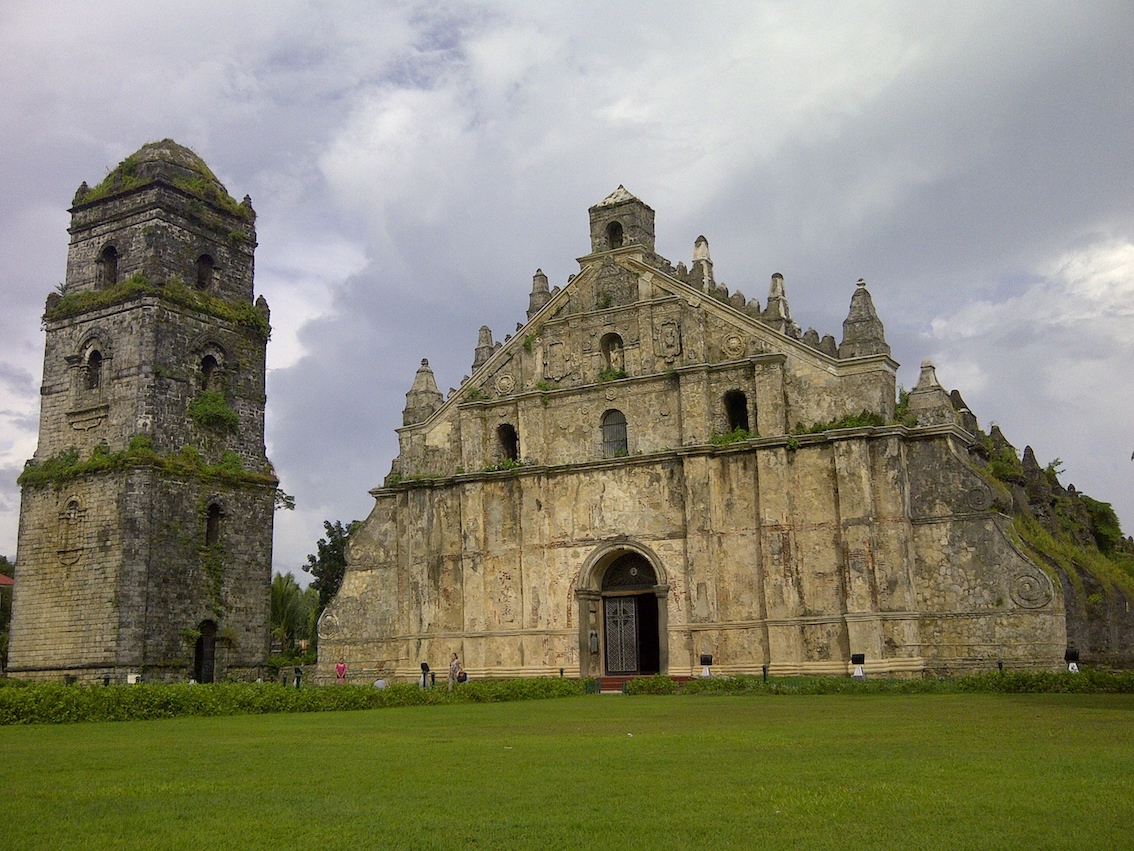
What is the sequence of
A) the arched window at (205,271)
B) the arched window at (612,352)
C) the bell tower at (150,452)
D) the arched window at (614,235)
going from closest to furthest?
the arched window at (612,352), the arched window at (614,235), the bell tower at (150,452), the arched window at (205,271)

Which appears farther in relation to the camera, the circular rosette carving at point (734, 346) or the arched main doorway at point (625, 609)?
the arched main doorway at point (625, 609)

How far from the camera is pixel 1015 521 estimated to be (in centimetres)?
2997

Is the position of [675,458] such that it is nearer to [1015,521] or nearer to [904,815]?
[1015,521]

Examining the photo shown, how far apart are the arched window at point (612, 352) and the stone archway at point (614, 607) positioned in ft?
17.4

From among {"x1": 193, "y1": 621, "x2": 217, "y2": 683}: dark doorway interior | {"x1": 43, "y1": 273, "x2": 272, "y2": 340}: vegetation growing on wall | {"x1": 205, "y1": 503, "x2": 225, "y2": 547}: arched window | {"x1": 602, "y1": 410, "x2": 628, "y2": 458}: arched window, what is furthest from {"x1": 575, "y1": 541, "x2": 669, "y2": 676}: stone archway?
{"x1": 43, "y1": 273, "x2": 272, "y2": 340}: vegetation growing on wall

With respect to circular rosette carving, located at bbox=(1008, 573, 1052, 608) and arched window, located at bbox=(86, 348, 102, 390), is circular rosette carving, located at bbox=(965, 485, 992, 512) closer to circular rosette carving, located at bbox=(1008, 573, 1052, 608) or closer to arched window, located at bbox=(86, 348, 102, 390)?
circular rosette carving, located at bbox=(1008, 573, 1052, 608)

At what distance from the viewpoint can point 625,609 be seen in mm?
32750

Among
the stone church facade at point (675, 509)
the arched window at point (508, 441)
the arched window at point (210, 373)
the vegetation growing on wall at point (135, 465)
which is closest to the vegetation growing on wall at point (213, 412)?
the arched window at point (210, 373)

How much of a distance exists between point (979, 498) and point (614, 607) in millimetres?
10464

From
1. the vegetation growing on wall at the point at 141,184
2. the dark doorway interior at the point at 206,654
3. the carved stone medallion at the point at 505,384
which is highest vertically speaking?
the vegetation growing on wall at the point at 141,184

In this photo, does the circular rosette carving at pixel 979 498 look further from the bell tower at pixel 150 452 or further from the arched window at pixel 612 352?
the bell tower at pixel 150 452

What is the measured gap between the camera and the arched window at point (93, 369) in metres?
39.3

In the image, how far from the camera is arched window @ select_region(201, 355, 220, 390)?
1592 inches

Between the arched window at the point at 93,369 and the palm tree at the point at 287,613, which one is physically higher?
the arched window at the point at 93,369
